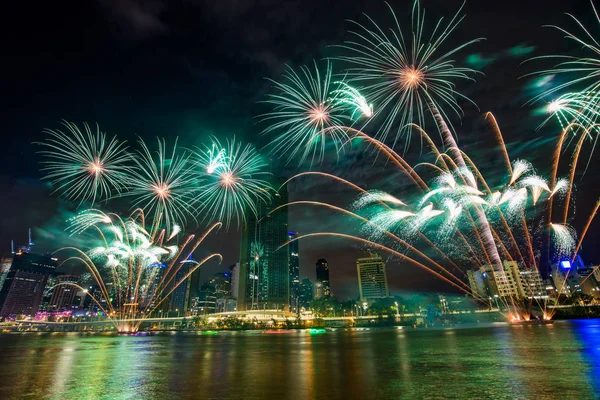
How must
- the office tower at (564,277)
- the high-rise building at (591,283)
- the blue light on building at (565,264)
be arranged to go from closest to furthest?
1. the blue light on building at (565,264)
2. the high-rise building at (591,283)
3. the office tower at (564,277)

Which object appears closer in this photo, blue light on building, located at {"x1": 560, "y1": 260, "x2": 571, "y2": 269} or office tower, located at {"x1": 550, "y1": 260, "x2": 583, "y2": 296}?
blue light on building, located at {"x1": 560, "y1": 260, "x2": 571, "y2": 269}

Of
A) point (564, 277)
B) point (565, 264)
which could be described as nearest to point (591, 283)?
point (564, 277)

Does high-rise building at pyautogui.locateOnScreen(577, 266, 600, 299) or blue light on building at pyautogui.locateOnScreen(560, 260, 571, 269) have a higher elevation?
blue light on building at pyautogui.locateOnScreen(560, 260, 571, 269)

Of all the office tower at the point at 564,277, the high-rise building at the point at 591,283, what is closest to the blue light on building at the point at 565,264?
the office tower at the point at 564,277

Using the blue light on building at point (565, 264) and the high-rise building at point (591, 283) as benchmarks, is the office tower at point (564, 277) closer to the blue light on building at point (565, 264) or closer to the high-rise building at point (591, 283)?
the blue light on building at point (565, 264)

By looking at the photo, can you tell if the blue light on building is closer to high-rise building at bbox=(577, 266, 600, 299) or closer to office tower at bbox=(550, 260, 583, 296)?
office tower at bbox=(550, 260, 583, 296)

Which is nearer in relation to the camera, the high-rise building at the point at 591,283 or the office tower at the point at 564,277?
the high-rise building at the point at 591,283

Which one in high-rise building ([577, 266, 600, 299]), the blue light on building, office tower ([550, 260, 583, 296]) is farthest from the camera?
office tower ([550, 260, 583, 296])

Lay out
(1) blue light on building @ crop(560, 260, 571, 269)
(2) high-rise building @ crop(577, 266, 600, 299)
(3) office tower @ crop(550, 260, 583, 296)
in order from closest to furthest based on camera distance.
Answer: (1) blue light on building @ crop(560, 260, 571, 269) → (2) high-rise building @ crop(577, 266, 600, 299) → (3) office tower @ crop(550, 260, 583, 296)

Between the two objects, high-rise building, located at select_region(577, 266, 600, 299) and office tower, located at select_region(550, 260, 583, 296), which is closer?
high-rise building, located at select_region(577, 266, 600, 299)

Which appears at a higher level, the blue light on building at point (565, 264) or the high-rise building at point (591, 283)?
the blue light on building at point (565, 264)

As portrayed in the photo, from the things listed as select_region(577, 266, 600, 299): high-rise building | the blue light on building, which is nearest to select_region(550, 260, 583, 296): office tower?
the blue light on building
